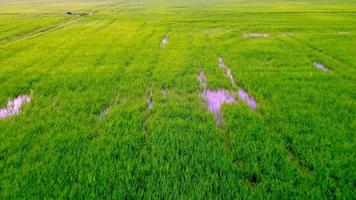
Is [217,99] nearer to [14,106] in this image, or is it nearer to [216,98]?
[216,98]

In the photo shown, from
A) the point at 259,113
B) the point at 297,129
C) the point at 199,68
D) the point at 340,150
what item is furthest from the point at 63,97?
the point at 340,150

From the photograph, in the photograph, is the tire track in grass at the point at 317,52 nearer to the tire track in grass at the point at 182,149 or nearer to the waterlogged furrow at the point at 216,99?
the waterlogged furrow at the point at 216,99

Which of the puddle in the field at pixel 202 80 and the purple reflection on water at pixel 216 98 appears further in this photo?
the puddle in the field at pixel 202 80

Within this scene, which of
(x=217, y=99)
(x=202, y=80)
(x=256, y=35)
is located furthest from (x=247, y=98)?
(x=256, y=35)

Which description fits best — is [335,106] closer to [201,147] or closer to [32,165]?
[201,147]

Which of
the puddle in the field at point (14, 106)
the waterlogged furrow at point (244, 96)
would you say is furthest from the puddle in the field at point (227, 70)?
the puddle in the field at point (14, 106)
